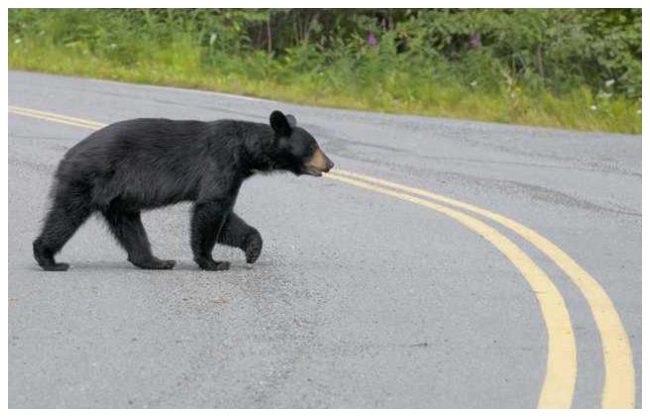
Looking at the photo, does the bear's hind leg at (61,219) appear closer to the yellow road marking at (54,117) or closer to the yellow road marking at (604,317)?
the yellow road marking at (604,317)

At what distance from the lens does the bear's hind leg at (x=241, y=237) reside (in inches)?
343

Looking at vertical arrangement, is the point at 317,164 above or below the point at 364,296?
A: above

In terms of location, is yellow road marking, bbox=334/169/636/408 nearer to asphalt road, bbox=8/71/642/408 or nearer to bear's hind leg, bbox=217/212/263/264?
asphalt road, bbox=8/71/642/408

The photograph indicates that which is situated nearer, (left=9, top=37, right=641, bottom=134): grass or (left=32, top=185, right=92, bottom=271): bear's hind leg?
(left=32, top=185, right=92, bottom=271): bear's hind leg

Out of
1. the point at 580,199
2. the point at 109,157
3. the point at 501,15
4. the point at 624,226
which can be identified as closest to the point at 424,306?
the point at 109,157

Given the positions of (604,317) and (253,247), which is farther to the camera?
(253,247)

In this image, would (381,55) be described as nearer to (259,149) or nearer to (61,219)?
(259,149)

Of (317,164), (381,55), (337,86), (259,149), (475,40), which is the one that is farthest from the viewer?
(475,40)

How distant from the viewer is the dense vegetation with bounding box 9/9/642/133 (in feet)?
57.9

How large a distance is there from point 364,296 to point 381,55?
11899mm

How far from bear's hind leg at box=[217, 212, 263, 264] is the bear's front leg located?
0.16 metres

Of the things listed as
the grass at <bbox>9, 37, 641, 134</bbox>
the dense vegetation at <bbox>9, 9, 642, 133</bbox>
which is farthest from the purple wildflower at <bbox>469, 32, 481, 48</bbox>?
the grass at <bbox>9, 37, 641, 134</bbox>

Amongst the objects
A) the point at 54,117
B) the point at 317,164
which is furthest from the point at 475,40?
the point at 317,164

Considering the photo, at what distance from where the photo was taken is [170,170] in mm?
8539
